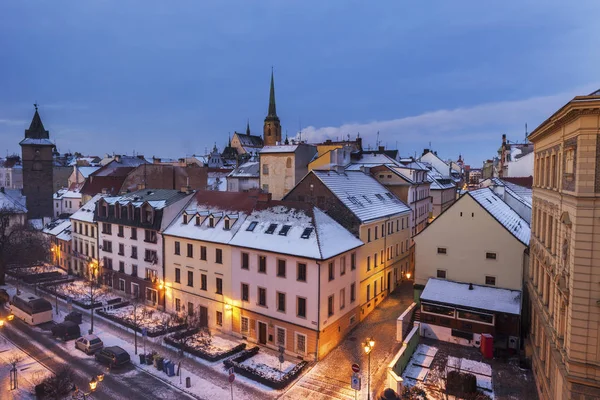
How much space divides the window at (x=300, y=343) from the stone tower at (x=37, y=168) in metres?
75.5

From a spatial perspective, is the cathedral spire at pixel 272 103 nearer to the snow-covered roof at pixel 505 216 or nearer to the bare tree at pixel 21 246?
the bare tree at pixel 21 246

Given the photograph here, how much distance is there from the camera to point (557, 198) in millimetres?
19891

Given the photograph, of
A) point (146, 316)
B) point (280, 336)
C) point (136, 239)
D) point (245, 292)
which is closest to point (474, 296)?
point (280, 336)

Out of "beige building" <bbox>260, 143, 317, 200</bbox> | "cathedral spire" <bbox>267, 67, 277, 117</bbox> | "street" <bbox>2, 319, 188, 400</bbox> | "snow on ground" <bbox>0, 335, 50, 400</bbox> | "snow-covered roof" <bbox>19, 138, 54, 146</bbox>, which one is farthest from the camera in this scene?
"cathedral spire" <bbox>267, 67, 277, 117</bbox>

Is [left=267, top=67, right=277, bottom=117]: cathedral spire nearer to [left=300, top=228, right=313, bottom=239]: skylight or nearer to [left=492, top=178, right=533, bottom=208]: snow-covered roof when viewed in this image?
[left=492, top=178, right=533, bottom=208]: snow-covered roof

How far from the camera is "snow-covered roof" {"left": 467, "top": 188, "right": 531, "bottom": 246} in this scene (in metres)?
31.6

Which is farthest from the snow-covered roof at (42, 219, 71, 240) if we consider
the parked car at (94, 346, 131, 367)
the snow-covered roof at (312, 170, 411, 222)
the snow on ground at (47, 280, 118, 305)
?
the snow-covered roof at (312, 170, 411, 222)

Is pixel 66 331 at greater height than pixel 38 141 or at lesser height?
lesser

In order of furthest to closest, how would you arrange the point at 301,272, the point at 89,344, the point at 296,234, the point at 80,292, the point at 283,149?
the point at 283,149, the point at 80,292, the point at 296,234, the point at 89,344, the point at 301,272

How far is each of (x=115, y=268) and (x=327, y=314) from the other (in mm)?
29422

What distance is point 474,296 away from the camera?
99.5 ft

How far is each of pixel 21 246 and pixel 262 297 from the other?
4388 cm

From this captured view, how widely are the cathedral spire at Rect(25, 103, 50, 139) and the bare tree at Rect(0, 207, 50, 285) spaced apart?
29821 mm

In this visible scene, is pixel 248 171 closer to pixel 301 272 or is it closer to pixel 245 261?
pixel 245 261
